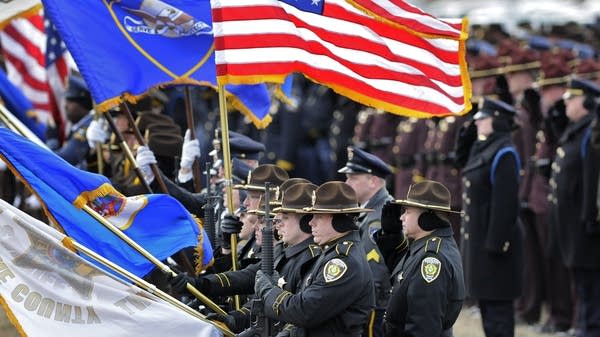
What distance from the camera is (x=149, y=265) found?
8.61m

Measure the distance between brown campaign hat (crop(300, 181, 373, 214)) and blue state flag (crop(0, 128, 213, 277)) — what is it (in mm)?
1342

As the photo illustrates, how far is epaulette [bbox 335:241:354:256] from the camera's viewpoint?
7707mm

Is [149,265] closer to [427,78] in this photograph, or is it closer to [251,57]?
[251,57]

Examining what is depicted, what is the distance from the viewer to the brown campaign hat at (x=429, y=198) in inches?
341

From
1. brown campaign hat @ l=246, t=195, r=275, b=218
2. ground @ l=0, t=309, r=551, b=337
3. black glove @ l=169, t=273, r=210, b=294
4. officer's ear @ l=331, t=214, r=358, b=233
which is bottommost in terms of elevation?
ground @ l=0, t=309, r=551, b=337

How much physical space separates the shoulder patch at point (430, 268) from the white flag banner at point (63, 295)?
1.37 meters


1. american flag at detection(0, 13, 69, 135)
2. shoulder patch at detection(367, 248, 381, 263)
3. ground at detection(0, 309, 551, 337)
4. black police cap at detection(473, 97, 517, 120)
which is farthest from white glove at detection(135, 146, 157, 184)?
american flag at detection(0, 13, 69, 135)

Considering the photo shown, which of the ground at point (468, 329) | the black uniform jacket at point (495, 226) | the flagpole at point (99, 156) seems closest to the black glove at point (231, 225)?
the black uniform jacket at point (495, 226)

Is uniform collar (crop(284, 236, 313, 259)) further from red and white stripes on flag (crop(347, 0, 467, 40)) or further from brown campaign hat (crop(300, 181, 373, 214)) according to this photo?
red and white stripes on flag (crop(347, 0, 467, 40))

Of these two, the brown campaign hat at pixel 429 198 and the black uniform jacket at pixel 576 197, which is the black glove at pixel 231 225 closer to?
the brown campaign hat at pixel 429 198

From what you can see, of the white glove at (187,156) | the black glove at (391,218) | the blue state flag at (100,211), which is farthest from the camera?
the white glove at (187,156)

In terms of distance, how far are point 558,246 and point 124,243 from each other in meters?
6.06

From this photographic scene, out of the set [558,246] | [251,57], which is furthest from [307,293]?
[558,246]

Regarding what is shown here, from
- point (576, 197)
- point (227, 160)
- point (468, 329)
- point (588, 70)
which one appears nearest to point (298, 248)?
point (227, 160)
